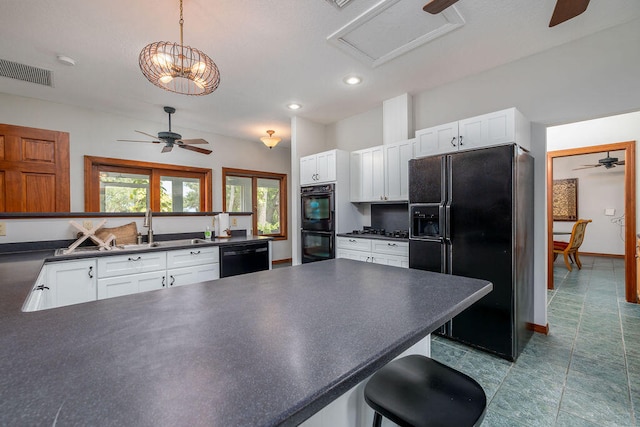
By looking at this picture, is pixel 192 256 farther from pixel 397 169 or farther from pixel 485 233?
pixel 485 233

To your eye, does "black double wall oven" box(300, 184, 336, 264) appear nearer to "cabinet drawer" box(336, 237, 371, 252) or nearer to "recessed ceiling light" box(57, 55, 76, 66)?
"cabinet drawer" box(336, 237, 371, 252)

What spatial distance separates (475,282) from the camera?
1.32 meters

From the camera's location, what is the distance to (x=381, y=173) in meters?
3.68

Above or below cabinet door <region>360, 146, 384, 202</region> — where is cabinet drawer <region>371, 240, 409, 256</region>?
below

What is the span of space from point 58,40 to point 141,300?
280 cm

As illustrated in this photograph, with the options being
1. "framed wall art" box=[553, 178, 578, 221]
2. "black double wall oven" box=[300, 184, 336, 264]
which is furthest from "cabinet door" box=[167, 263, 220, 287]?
"framed wall art" box=[553, 178, 578, 221]

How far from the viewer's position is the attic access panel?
6.86 ft

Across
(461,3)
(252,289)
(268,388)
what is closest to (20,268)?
(252,289)

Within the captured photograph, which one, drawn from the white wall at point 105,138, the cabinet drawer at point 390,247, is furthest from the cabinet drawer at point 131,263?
the cabinet drawer at point 390,247

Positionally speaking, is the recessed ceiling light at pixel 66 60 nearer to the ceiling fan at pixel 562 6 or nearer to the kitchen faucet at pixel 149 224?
the kitchen faucet at pixel 149 224

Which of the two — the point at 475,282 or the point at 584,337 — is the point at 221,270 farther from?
the point at 584,337

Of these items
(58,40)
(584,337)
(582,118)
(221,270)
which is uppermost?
(58,40)

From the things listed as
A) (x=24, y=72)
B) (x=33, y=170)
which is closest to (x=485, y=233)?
Answer: (x=24, y=72)

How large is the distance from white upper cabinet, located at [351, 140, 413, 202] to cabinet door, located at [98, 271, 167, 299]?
263cm
